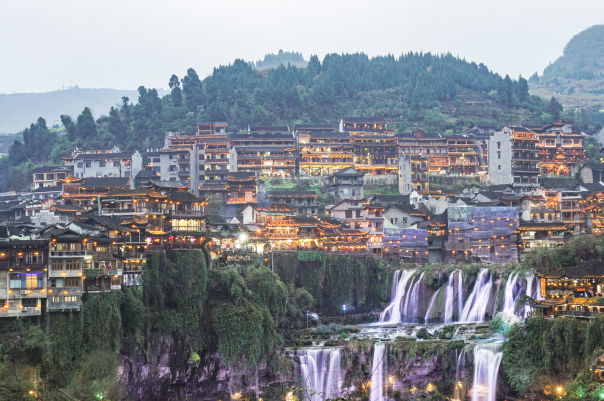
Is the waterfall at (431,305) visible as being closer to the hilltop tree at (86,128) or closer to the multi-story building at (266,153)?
the multi-story building at (266,153)

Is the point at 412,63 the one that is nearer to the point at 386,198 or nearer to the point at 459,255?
the point at 386,198

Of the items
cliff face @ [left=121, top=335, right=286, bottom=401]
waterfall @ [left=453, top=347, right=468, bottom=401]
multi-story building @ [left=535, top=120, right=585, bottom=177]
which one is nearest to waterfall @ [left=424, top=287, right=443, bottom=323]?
waterfall @ [left=453, top=347, right=468, bottom=401]

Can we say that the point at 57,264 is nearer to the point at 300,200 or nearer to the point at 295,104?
the point at 300,200

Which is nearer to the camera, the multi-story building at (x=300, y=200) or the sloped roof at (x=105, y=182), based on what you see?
the sloped roof at (x=105, y=182)

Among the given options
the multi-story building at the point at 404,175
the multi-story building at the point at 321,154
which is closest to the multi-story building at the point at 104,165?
the multi-story building at the point at 321,154

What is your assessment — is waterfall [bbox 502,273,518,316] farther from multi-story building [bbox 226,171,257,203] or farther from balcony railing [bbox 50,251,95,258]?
multi-story building [bbox 226,171,257,203]
